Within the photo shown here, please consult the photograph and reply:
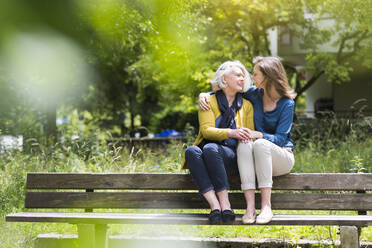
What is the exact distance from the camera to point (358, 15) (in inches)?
295

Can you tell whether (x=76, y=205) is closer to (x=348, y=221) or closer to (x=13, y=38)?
(x=348, y=221)

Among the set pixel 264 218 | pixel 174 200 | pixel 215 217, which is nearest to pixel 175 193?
pixel 174 200

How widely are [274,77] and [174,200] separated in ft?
4.42

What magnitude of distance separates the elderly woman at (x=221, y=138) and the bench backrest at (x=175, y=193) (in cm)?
36

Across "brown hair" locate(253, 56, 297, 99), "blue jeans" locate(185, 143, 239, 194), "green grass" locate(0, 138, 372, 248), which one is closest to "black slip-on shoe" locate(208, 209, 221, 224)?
"blue jeans" locate(185, 143, 239, 194)

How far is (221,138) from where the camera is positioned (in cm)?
337

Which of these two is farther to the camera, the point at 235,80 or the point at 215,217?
the point at 235,80

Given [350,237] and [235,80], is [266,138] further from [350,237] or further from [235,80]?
[350,237]

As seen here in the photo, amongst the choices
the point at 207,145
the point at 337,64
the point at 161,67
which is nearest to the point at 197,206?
the point at 207,145

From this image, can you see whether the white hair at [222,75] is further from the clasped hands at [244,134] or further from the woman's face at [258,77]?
the clasped hands at [244,134]

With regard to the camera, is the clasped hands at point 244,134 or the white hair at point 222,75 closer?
the clasped hands at point 244,134

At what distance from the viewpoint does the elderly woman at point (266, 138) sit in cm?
320

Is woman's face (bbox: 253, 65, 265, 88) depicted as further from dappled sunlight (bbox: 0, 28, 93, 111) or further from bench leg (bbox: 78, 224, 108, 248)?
dappled sunlight (bbox: 0, 28, 93, 111)

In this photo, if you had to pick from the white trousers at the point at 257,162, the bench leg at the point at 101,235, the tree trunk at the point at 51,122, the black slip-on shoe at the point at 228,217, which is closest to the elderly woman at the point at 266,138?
the white trousers at the point at 257,162
